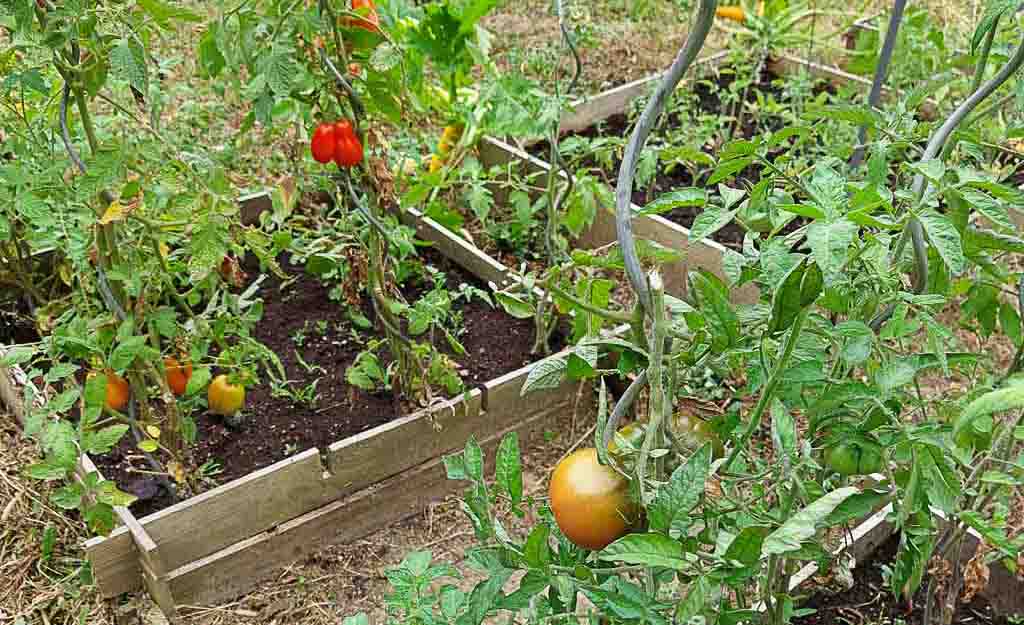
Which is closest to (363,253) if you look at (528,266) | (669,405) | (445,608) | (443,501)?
(443,501)

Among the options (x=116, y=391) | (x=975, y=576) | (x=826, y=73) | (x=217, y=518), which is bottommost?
(x=217, y=518)

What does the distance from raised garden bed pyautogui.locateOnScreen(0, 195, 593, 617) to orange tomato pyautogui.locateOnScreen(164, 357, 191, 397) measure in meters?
0.23

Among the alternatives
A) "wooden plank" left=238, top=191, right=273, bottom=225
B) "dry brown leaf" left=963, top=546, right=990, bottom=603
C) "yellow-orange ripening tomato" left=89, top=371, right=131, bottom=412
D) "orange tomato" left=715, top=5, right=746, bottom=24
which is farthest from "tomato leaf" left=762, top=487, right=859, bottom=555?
"orange tomato" left=715, top=5, right=746, bottom=24

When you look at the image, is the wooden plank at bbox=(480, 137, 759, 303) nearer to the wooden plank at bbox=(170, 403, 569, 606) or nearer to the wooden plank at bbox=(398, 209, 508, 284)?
the wooden plank at bbox=(398, 209, 508, 284)

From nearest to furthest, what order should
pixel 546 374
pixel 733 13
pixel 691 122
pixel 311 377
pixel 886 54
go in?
Result: pixel 546 374
pixel 886 54
pixel 311 377
pixel 691 122
pixel 733 13

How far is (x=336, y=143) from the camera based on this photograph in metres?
2.01

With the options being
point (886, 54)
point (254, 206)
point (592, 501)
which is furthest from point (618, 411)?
point (254, 206)

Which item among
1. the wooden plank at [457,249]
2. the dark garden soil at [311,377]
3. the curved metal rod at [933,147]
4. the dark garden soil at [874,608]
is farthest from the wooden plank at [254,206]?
the curved metal rod at [933,147]

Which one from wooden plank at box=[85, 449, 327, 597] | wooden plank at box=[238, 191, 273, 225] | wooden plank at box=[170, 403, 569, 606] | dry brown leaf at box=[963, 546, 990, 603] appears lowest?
wooden plank at box=[170, 403, 569, 606]

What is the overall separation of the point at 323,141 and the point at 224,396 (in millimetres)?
664

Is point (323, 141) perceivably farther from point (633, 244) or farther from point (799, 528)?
point (799, 528)

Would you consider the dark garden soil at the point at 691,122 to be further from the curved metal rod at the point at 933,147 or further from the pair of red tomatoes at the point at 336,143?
the curved metal rod at the point at 933,147

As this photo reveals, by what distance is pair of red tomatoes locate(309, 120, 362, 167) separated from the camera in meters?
2.00

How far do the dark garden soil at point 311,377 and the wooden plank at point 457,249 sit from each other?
37 mm
